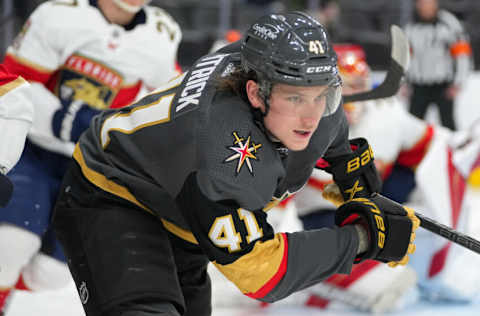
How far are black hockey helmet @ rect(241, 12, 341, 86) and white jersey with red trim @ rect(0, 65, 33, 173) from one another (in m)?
0.54

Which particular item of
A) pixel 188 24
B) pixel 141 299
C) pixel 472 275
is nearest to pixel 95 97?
pixel 141 299

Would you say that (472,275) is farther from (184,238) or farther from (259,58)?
(259,58)

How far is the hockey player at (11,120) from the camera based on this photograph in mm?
1760

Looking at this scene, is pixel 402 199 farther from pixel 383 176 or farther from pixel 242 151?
pixel 242 151

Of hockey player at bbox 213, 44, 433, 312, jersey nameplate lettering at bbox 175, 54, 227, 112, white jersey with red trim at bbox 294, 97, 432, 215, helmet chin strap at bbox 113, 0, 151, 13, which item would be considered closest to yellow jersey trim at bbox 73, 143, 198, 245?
jersey nameplate lettering at bbox 175, 54, 227, 112

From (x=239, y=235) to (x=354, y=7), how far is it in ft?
23.2

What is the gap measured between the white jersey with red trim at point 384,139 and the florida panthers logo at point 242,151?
1565 mm

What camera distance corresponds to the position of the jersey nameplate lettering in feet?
5.24

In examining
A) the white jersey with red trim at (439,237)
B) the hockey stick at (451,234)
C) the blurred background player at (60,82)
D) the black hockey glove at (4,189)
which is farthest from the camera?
the white jersey with red trim at (439,237)

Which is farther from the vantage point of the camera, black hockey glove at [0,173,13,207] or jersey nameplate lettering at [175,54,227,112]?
black hockey glove at [0,173,13,207]

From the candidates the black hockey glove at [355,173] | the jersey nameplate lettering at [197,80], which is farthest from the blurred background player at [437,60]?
the jersey nameplate lettering at [197,80]

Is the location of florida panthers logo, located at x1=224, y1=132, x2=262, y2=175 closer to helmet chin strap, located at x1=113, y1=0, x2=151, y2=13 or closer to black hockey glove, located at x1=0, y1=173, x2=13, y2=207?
black hockey glove, located at x1=0, y1=173, x2=13, y2=207

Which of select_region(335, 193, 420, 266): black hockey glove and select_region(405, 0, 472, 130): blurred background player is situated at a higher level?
select_region(335, 193, 420, 266): black hockey glove

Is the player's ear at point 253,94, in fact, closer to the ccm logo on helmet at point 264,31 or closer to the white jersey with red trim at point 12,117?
the ccm logo on helmet at point 264,31
